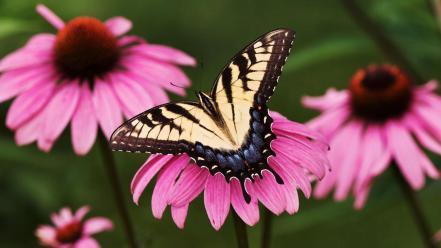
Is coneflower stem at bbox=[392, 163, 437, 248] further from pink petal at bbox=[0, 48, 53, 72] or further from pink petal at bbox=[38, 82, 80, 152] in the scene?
pink petal at bbox=[0, 48, 53, 72]

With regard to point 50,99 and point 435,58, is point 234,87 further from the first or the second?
point 435,58

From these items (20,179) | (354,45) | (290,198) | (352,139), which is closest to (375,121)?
(352,139)

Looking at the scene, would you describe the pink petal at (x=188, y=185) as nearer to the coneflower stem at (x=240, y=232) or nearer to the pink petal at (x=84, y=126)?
the coneflower stem at (x=240, y=232)

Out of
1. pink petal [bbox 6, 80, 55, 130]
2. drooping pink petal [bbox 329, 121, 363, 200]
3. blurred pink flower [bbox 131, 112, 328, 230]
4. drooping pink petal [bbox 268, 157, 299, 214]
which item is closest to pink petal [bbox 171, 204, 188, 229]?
blurred pink flower [bbox 131, 112, 328, 230]

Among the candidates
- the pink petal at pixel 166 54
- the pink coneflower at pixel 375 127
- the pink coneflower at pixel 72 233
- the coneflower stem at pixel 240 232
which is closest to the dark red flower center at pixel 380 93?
the pink coneflower at pixel 375 127

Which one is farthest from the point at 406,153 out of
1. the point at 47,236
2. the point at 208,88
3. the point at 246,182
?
the point at 208,88
